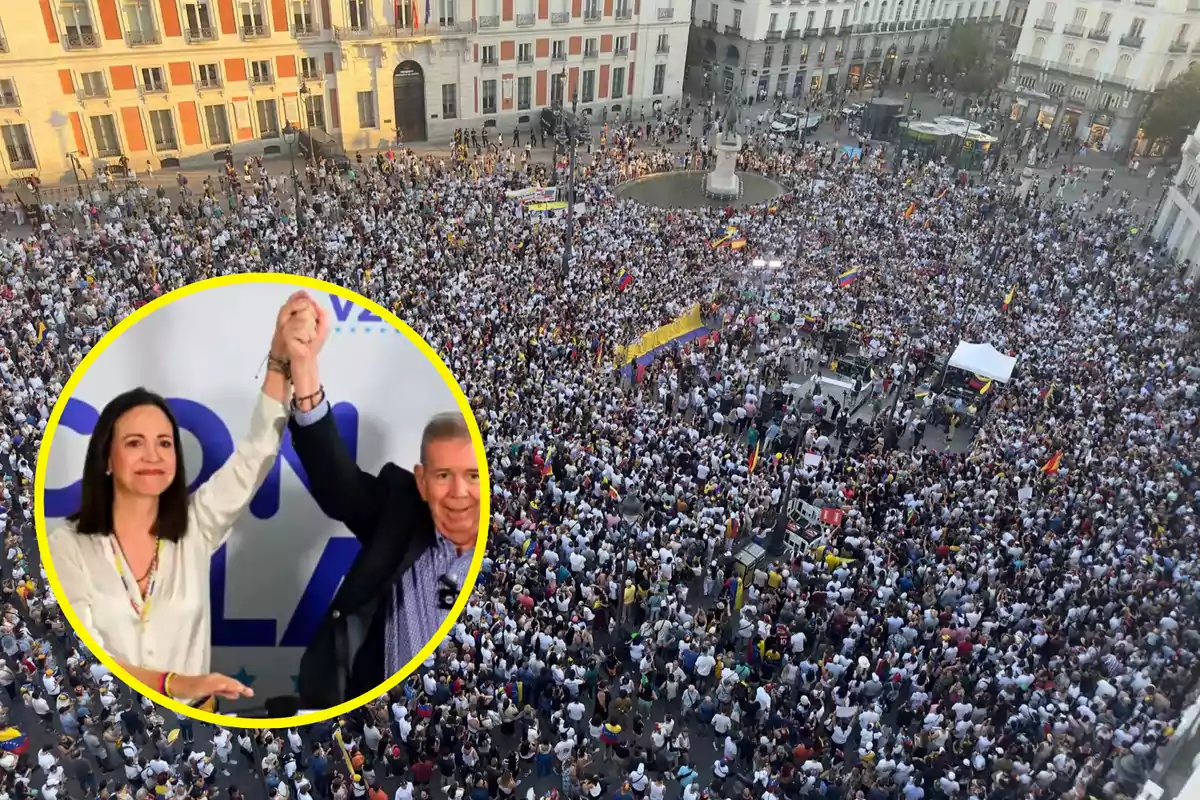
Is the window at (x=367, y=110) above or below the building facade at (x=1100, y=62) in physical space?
below

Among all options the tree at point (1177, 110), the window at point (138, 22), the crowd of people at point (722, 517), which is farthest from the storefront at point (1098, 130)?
the window at point (138, 22)

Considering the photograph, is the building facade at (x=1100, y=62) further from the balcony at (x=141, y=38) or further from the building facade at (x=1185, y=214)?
the balcony at (x=141, y=38)

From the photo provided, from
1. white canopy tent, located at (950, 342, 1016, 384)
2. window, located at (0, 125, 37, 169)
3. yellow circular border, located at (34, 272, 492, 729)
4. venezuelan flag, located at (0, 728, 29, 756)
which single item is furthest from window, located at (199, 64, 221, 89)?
yellow circular border, located at (34, 272, 492, 729)

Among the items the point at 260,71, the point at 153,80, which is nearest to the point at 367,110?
the point at 260,71

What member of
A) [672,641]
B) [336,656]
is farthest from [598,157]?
[336,656]

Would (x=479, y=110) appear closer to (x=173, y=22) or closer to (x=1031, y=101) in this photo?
(x=173, y=22)

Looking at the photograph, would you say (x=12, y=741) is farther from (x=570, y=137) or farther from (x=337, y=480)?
(x=570, y=137)
